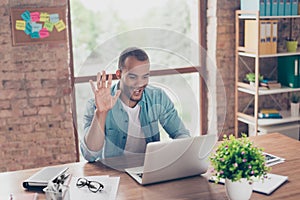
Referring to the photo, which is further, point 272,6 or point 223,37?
point 223,37

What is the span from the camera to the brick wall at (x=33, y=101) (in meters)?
3.59

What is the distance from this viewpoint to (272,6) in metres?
3.92

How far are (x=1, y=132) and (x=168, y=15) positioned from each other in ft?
5.85

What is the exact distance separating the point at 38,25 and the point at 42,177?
6.08ft

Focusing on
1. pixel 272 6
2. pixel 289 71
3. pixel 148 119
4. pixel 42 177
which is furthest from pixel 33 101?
pixel 289 71

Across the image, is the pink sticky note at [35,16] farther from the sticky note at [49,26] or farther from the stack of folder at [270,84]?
the stack of folder at [270,84]

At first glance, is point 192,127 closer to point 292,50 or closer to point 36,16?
point 36,16

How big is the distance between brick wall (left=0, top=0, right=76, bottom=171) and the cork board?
0.04m

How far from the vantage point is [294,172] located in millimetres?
2086

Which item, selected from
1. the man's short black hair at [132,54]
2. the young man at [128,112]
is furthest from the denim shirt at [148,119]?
the man's short black hair at [132,54]

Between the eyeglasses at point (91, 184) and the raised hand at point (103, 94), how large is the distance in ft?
1.02

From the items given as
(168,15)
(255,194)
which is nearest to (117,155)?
(255,194)

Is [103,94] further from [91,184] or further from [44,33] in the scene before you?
[44,33]

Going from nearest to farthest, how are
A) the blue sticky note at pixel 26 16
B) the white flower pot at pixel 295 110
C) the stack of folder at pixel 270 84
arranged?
the blue sticky note at pixel 26 16 → the stack of folder at pixel 270 84 → the white flower pot at pixel 295 110
